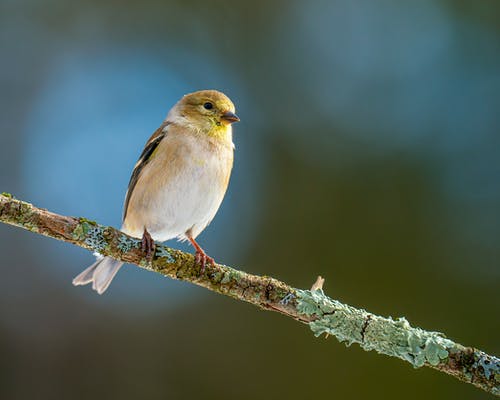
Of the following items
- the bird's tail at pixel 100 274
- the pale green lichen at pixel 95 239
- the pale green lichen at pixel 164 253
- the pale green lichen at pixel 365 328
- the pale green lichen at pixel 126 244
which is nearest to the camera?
the pale green lichen at pixel 365 328

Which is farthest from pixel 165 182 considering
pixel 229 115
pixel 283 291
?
pixel 283 291

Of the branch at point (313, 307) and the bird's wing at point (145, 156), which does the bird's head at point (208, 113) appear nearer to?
the bird's wing at point (145, 156)

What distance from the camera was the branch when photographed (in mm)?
2322

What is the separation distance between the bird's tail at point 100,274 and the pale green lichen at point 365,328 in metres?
1.82

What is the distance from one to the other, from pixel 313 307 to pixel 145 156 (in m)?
1.93

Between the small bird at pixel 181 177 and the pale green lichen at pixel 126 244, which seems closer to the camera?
the pale green lichen at pixel 126 244

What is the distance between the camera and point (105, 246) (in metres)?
2.65

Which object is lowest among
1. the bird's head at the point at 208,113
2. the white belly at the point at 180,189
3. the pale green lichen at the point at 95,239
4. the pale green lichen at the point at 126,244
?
the pale green lichen at the point at 95,239

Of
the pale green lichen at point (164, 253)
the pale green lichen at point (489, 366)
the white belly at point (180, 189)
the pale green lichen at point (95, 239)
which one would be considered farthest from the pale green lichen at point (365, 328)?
the white belly at point (180, 189)

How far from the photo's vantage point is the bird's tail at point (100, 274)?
387 cm

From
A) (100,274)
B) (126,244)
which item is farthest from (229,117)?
(126,244)

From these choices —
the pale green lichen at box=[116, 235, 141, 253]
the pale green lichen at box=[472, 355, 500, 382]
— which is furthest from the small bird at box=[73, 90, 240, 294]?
the pale green lichen at box=[472, 355, 500, 382]

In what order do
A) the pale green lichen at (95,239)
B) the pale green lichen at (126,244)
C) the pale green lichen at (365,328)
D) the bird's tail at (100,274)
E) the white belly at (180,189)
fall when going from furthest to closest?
the bird's tail at (100,274) < the white belly at (180,189) < the pale green lichen at (126,244) < the pale green lichen at (95,239) < the pale green lichen at (365,328)

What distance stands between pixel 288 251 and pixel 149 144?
164cm
